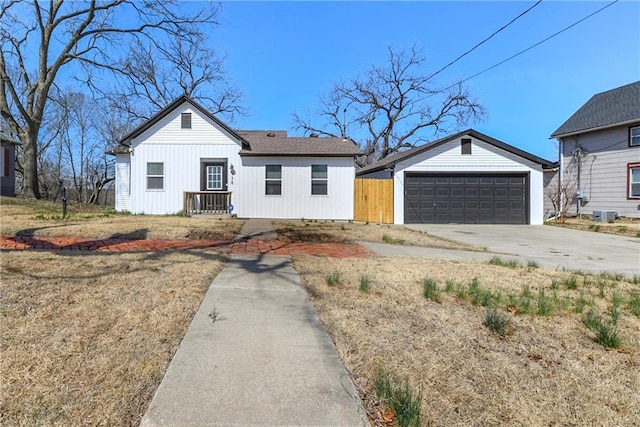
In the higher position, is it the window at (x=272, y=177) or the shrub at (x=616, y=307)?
the window at (x=272, y=177)

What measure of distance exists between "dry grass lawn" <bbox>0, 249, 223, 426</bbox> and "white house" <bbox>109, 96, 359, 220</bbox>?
11.5 metres

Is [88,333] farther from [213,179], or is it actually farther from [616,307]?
[213,179]

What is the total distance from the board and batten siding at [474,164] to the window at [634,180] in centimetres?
452

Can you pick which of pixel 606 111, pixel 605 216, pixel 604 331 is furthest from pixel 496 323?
pixel 606 111

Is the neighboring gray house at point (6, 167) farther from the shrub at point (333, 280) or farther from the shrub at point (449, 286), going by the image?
the shrub at point (449, 286)

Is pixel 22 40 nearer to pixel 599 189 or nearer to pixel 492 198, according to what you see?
pixel 492 198

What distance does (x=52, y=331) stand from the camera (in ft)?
10.0

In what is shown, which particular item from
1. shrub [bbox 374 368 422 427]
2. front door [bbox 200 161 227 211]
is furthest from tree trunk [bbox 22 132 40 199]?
shrub [bbox 374 368 422 427]

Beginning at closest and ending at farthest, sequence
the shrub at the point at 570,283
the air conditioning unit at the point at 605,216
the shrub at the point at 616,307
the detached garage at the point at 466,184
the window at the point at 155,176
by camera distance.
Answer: the shrub at the point at 616,307 → the shrub at the point at 570,283 → the window at the point at 155,176 → the detached garage at the point at 466,184 → the air conditioning unit at the point at 605,216

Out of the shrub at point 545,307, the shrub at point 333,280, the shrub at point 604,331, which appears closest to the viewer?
the shrub at point 604,331

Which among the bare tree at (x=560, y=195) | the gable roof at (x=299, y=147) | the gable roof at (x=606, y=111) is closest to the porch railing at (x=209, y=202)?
the gable roof at (x=299, y=147)

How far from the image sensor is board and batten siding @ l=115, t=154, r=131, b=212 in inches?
708

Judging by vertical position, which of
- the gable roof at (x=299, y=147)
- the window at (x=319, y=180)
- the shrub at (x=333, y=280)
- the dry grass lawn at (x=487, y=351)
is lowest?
the dry grass lawn at (x=487, y=351)

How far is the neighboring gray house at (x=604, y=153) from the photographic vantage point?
1780 centimetres
